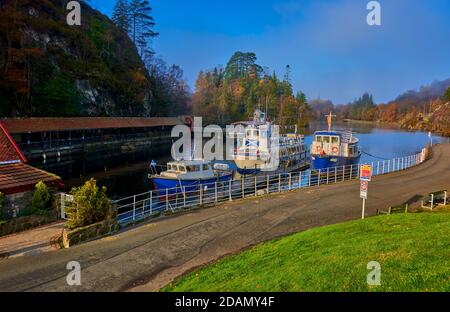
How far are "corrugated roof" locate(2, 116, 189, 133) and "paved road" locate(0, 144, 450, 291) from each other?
36662mm

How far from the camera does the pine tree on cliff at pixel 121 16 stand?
350 feet

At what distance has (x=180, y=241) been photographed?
13312 mm

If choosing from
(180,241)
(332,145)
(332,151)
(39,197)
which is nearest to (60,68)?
(332,145)

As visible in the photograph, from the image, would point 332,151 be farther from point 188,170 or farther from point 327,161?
point 188,170

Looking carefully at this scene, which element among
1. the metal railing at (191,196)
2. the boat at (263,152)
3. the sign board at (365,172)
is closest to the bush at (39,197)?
the metal railing at (191,196)

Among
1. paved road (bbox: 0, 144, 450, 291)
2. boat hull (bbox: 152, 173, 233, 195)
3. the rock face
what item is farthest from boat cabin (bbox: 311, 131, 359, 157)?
the rock face

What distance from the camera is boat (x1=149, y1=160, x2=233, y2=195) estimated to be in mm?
26891

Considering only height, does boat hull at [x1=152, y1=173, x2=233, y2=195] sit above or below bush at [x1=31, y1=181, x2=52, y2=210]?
below

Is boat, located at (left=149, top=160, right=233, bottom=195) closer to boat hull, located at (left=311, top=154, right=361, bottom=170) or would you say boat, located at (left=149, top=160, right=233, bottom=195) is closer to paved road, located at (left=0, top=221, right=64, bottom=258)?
paved road, located at (left=0, top=221, right=64, bottom=258)

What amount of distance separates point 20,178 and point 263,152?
26.2 m

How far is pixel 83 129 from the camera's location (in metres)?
54.1

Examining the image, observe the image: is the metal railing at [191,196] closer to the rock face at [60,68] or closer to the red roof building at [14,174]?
the red roof building at [14,174]

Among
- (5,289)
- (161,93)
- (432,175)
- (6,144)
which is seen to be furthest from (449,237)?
(161,93)

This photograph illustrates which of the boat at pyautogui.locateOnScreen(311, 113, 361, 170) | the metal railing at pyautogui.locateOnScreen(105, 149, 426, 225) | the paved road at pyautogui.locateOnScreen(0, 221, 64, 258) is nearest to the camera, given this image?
the paved road at pyautogui.locateOnScreen(0, 221, 64, 258)
